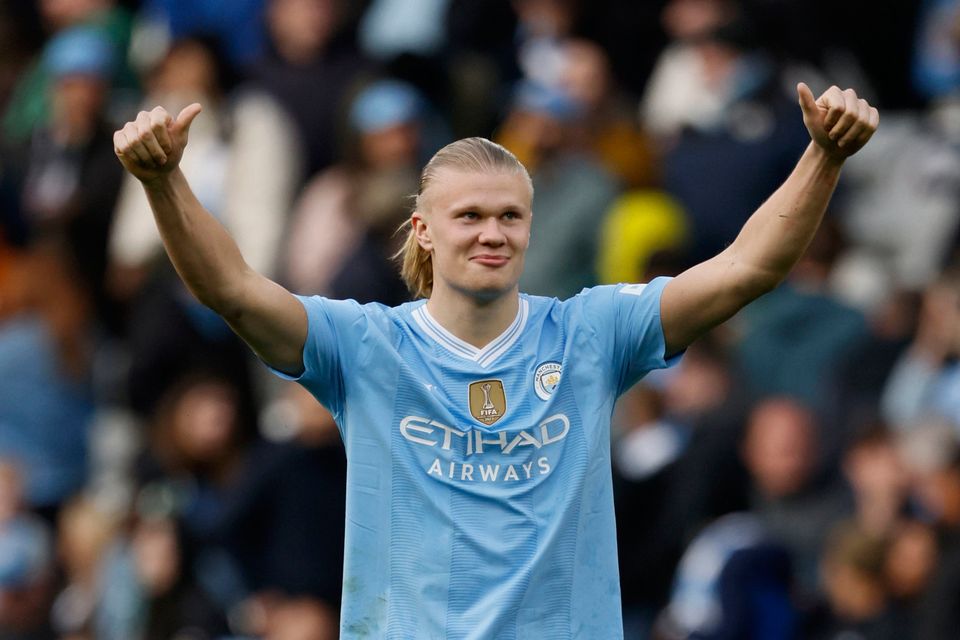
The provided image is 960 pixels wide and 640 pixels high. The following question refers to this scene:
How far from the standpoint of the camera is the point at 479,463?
5.73m

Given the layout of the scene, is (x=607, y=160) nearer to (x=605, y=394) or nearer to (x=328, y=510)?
(x=328, y=510)

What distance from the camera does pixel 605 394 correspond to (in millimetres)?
5902

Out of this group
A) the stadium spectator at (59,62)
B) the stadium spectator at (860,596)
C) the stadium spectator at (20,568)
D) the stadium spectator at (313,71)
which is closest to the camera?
the stadium spectator at (860,596)

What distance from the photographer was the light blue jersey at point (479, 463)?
18.5 feet

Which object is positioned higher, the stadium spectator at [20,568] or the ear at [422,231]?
the ear at [422,231]

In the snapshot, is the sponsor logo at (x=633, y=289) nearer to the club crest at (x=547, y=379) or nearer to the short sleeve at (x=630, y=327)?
the short sleeve at (x=630, y=327)

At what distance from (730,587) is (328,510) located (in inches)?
82.6

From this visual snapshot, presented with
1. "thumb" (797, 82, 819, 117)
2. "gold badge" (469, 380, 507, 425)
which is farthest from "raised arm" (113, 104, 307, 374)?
"thumb" (797, 82, 819, 117)

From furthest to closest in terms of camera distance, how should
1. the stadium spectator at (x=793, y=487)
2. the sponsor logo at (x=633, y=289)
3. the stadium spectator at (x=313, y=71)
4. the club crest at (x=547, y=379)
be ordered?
the stadium spectator at (x=313, y=71) < the stadium spectator at (x=793, y=487) < the sponsor logo at (x=633, y=289) < the club crest at (x=547, y=379)

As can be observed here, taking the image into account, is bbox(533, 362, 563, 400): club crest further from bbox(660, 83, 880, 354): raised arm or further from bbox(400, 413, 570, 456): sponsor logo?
bbox(660, 83, 880, 354): raised arm

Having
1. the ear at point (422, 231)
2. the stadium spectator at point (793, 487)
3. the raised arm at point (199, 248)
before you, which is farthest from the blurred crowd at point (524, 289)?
the raised arm at point (199, 248)

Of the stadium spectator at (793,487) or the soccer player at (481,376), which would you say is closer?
the soccer player at (481,376)

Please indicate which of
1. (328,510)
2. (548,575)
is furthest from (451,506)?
(328,510)

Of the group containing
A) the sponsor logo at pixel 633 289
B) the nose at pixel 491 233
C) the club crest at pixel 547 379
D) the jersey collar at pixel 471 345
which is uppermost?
the nose at pixel 491 233
